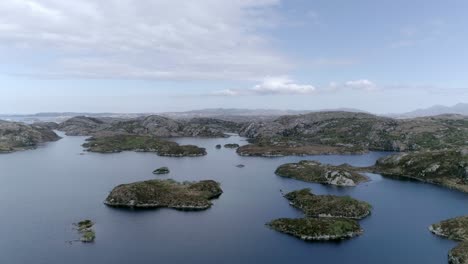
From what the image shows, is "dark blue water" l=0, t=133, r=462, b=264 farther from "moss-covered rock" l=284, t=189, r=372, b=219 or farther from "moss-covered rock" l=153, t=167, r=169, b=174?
"moss-covered rock" l=153, t=167, r=169, b=174

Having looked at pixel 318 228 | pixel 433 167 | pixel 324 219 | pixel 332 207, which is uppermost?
pixel 433 167

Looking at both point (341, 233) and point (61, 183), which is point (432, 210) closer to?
point (341, 233)

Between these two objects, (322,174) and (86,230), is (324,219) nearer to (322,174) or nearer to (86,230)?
(86,230)

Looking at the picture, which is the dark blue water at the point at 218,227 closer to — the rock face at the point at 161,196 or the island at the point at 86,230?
the island at the point at 86,230

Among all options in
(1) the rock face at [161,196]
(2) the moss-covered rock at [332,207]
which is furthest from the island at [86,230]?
(2) the moss-covered rock at [332,207]

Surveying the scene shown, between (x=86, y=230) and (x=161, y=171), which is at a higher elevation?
(x=161, y=171)

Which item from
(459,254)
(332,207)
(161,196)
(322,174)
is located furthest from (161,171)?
(459,254)
